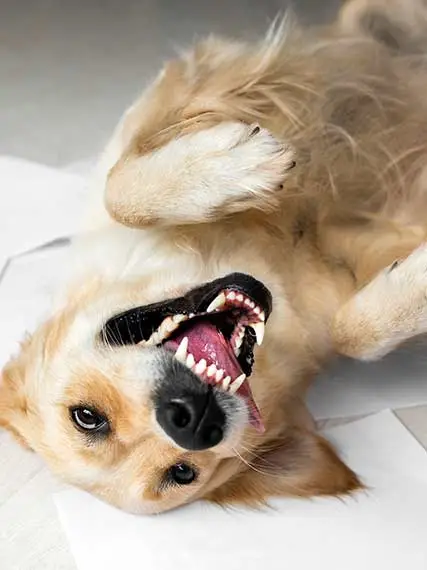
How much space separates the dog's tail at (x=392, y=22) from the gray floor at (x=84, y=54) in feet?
1.04

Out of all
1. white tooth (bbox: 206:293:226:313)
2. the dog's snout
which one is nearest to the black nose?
the dog's snout

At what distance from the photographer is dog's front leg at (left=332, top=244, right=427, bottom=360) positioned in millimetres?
1400

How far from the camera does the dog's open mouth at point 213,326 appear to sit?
4.29 feet

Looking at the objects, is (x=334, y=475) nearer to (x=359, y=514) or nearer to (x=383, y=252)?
(x=359, y=514)

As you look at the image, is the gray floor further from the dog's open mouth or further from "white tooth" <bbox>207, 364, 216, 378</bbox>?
"white tooth" <bbox>207, 364, 216, 378</bbox>

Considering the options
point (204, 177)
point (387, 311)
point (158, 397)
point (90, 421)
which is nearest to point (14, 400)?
point (90, 421)

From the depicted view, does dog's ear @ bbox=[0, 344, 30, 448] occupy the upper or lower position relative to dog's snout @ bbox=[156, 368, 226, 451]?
lower

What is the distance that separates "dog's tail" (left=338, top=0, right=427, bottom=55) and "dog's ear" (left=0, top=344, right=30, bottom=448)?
80 cm

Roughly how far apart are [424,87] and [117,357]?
2.28 feet

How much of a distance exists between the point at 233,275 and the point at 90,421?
271 millimetres

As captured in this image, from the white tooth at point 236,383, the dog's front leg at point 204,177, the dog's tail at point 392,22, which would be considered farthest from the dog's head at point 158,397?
the dog's tail at point 392,22

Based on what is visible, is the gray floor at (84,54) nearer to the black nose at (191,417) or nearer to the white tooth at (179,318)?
the white tooth at (179,318)

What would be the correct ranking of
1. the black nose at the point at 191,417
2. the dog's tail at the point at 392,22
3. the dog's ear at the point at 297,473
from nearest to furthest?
the black nose at the point at 191,417 → the dog's ear at the point at 297,473 → the dog's tail at the point at 392,22

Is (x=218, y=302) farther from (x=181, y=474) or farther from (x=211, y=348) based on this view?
→ (x=181, y=474)
